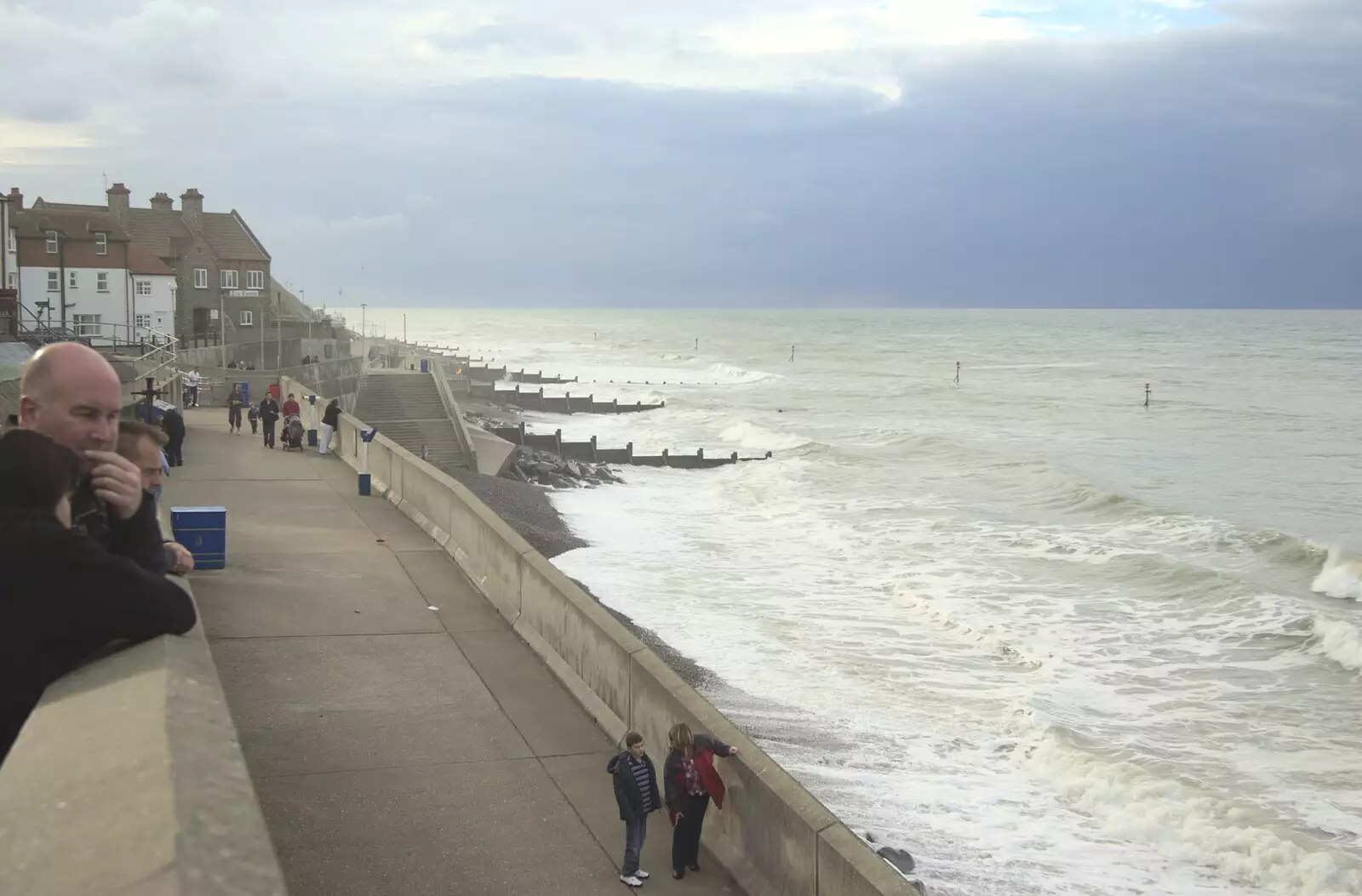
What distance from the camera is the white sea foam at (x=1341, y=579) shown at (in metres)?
25.2

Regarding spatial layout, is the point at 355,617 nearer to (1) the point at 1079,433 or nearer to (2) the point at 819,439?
(2) the point at 819,439

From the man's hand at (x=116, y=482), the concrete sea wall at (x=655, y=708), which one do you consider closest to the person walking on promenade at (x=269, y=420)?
the concrete sea wall at (x=655, y=708)

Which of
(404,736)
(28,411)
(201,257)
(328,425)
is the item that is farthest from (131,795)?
(201,257)

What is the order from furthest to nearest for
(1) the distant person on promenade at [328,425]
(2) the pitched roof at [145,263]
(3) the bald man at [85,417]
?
1. (2) the pitched roof at [145,263]
2. (1) the distant person on promenade at [328,425]
3. (3) the bald man at [85,417]

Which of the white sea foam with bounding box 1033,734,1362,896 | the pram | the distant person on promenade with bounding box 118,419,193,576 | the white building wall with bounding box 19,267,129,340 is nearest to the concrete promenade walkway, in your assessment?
the distant person on promenade with bounding box 118,419,193,576

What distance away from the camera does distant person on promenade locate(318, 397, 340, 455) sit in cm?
2508

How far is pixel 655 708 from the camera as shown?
28.2 feet

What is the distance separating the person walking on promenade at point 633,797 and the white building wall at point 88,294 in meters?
57.5

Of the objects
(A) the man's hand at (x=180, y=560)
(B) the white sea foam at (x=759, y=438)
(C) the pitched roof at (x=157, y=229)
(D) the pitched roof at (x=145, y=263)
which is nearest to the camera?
(A) the man's hand at (x=180, y=560)

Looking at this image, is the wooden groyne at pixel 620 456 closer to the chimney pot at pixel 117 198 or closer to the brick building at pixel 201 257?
the brick building at pixel 201 257

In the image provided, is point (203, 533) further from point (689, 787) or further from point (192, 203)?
point (192, 203)

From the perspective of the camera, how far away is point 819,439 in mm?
56906

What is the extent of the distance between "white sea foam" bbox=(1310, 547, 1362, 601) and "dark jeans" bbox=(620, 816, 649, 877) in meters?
22.1

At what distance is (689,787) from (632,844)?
0.48 metres
